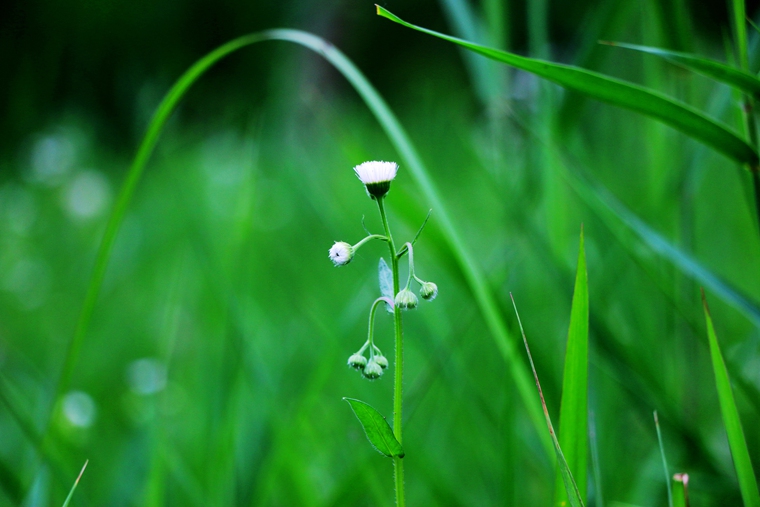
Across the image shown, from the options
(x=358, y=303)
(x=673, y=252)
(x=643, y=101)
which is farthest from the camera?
(x=358, y=303)

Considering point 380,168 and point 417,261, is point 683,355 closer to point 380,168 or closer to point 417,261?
point 380,168

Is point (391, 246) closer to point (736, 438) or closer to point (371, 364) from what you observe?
point (371, 364)

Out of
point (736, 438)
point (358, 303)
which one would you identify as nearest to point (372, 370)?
point (736, 438)

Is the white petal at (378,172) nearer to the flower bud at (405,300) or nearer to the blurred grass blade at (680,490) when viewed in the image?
the flower bud at (405,300)

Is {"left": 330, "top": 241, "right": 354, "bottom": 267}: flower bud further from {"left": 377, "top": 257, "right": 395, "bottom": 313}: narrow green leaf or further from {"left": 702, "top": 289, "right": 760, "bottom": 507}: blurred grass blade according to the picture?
{"left": 702, "top": 289, "right": 760, "bottom": 507}: blurred grass blade

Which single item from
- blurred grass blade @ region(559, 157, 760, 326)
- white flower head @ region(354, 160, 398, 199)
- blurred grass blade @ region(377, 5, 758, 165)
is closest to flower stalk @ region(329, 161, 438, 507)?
white flower head @ region(354, 160, 398, 199)

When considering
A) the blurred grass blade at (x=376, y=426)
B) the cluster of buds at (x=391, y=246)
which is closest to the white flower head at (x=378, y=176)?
the cluster of buds at (x=391, y=246)
